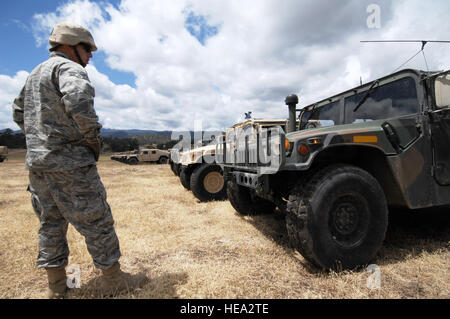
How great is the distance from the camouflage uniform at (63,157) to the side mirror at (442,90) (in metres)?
2.87

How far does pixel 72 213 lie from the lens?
1.78 m

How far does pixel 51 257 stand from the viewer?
1.90 metres

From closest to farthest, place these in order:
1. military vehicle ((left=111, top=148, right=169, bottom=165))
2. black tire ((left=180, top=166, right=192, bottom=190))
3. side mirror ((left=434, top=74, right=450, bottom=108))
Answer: side mirror ((left=434, top=74, right=450, bottom=108))
black tire ((left=180, top=166, right=192, bottom=190))
military vehicle ((left=111, top=148, right=169, bottom=165))

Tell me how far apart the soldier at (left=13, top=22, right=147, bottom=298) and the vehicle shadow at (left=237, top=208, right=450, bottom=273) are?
69.1 inches

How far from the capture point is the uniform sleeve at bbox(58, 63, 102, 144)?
5.41 feet

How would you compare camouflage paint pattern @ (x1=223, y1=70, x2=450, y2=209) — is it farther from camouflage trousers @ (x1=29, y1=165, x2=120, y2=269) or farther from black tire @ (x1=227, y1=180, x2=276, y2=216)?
camouflage trousers @ (x1=29, y1=165, x2=120, y2=269)

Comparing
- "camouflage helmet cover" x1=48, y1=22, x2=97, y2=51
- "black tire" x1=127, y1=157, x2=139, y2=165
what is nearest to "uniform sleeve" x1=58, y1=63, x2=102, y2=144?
"camouflage helmet cover" x1=48, y1=22, x2=97, y2=51

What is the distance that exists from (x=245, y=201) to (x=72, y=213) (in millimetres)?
2541

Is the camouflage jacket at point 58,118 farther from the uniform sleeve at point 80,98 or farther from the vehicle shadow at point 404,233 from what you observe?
the vehicle shadow at point 404,233

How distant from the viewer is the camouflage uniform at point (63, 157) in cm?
172

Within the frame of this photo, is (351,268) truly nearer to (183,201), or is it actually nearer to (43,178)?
(43,178)

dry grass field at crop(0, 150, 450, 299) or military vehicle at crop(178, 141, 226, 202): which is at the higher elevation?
military vehicle at crop(178, 141, 226, 202)

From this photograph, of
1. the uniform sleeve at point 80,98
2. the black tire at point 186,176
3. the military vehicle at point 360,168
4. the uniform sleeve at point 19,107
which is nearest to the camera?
the uniform sleeve at point 80,98

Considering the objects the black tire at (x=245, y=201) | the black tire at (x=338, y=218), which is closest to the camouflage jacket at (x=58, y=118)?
the black tire at (x=338, y=218)
